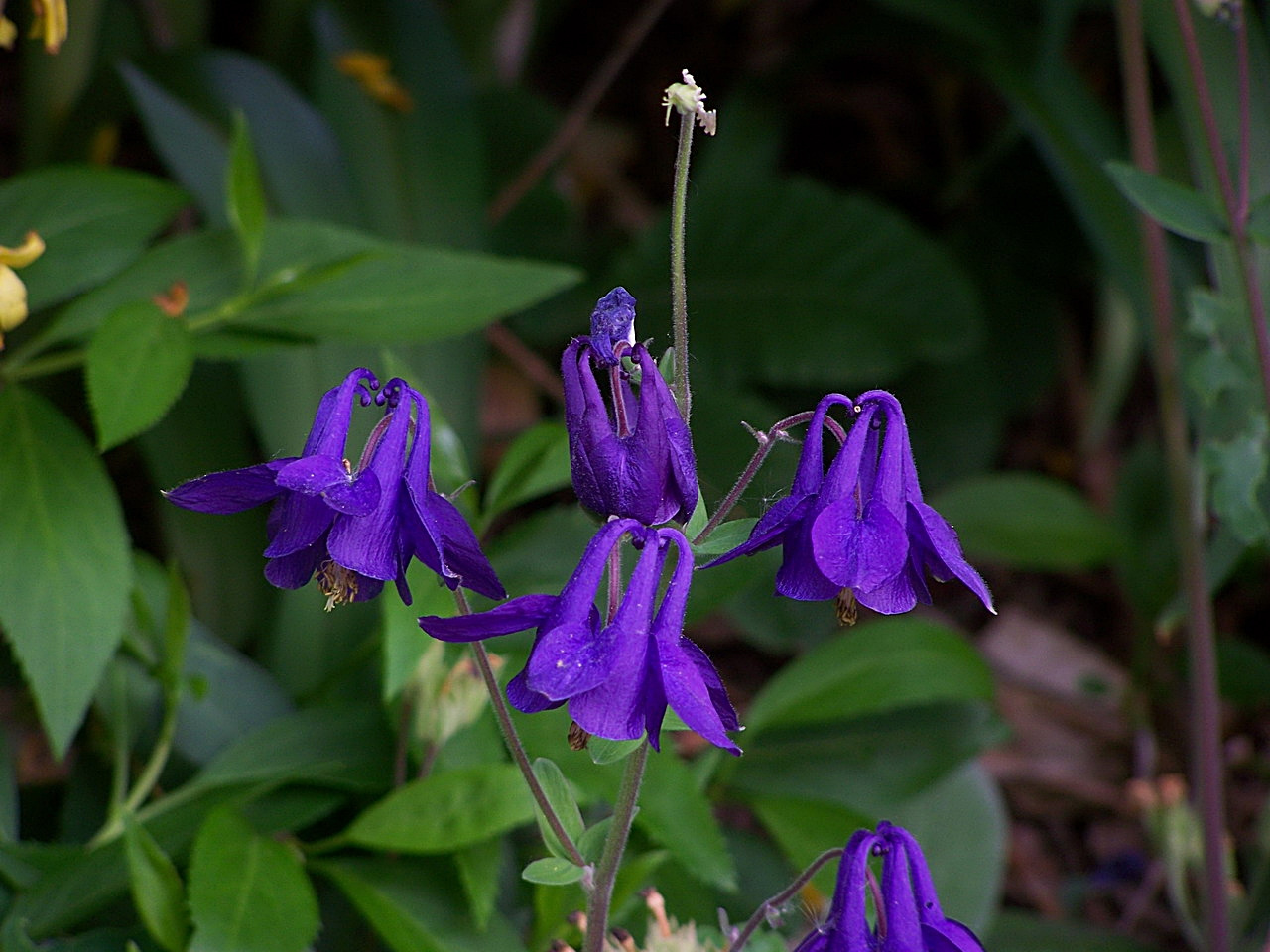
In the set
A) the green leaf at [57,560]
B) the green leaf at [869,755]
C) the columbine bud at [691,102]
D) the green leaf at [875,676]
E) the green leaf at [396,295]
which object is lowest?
the green leaf at [869,755]

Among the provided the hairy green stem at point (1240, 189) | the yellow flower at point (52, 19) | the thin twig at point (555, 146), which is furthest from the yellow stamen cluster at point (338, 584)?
the thin twig at point (555, 146)

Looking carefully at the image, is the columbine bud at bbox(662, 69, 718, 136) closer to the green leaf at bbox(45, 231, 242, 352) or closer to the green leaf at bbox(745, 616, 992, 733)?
the green leaf at bbox(45, 231, 242, 352)

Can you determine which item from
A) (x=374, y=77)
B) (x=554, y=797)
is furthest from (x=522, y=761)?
(x=374, y=77)

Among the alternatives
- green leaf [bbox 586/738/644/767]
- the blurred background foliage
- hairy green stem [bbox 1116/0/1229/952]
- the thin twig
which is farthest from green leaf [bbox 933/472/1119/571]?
green leaf [bbox 586/738/644/767]

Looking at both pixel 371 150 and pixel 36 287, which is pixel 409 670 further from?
pixel 371 150

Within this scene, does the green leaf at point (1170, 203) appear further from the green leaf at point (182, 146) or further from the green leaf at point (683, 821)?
the green leaf at point (182, 146)
